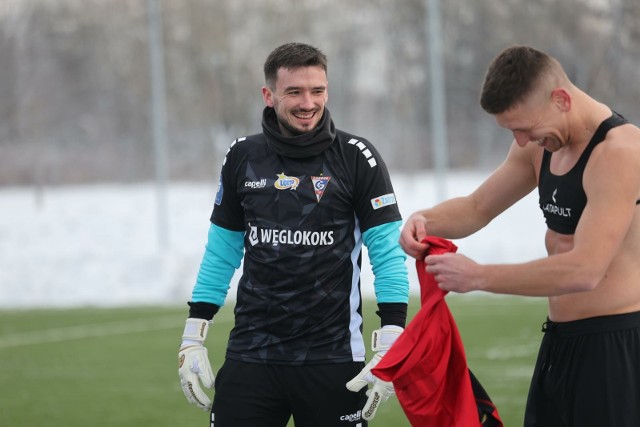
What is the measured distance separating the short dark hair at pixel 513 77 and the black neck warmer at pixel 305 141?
103 cm

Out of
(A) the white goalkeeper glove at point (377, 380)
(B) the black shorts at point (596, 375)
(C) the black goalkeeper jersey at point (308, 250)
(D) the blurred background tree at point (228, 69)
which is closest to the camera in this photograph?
(B) the black shorts at point (596, 375)

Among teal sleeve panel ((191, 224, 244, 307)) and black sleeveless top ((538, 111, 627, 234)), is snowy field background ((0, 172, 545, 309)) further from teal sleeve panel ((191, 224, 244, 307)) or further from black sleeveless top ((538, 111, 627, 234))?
black sleeveless top ((538, 111, 627, 234))

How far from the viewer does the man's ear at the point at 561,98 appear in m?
3.54

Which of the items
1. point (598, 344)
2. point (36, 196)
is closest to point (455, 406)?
point (598, 344)

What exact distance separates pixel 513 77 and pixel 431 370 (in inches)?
43.9

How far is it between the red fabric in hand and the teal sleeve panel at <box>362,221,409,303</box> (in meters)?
0.42

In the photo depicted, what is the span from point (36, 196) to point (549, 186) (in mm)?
21951

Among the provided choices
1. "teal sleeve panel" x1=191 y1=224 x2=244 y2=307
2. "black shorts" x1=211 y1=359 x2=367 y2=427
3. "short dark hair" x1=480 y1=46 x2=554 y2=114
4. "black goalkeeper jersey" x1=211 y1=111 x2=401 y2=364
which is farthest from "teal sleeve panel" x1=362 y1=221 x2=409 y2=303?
"short dark hair" x1=480 y1=46 x2=554 y2=114

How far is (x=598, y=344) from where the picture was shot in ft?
12.4

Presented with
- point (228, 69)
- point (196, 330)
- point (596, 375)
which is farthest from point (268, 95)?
point (228, 69)

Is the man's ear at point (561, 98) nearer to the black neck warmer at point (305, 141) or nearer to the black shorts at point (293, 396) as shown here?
the black neck warmer at point (305, 141)

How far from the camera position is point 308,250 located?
4.41 m

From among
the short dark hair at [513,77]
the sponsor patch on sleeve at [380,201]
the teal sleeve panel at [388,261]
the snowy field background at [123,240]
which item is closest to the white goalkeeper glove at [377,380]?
the teal sleeve panel at [388,261]

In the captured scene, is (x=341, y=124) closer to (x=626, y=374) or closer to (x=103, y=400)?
(x=103, y=400)
